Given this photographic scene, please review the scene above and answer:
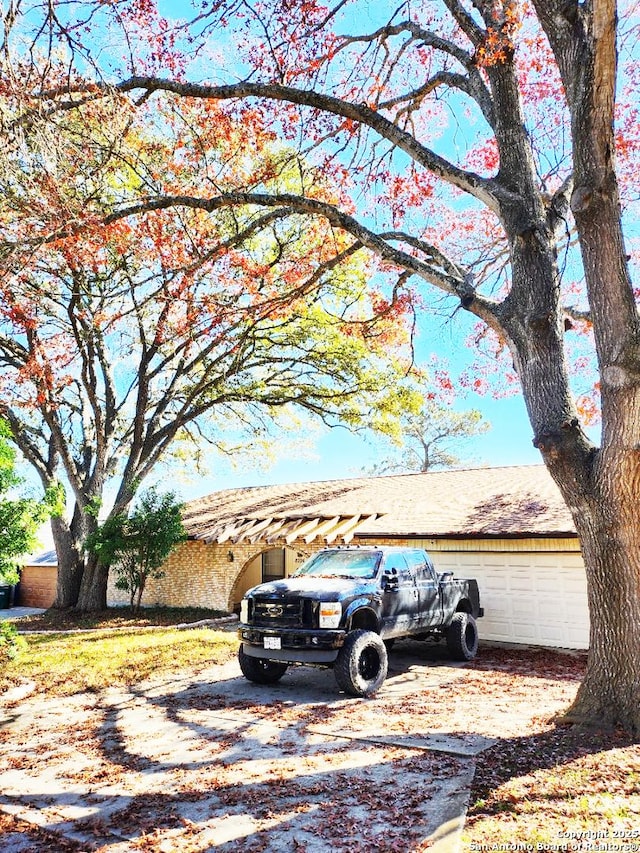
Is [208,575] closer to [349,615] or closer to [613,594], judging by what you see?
[349,615]

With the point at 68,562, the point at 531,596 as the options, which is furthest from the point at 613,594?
the point at 68,562

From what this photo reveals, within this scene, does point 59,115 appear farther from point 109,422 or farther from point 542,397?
point 109,422

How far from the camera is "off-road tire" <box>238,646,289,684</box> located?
967 centimetres

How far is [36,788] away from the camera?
18.1 feet

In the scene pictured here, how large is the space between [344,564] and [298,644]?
222 centimetres

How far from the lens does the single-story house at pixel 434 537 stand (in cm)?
1305

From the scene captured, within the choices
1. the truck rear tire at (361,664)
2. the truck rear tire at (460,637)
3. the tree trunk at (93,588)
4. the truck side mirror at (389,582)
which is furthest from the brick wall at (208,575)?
the truck rear tire at (361,664)

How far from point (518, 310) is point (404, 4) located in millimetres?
5394

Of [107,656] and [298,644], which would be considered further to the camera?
[107,656]

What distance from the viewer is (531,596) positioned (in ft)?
43.8

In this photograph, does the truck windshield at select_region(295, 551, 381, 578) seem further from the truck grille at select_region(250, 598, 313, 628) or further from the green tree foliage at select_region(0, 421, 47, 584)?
the green tree foliage at select_region(0, 421, 47, 584)

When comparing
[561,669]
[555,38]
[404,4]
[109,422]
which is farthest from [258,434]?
[555,38]

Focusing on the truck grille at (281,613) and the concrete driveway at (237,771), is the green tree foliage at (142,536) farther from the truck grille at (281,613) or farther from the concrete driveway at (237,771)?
the truck grille at (281,613)

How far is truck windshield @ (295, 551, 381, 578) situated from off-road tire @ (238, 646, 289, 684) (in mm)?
1694
